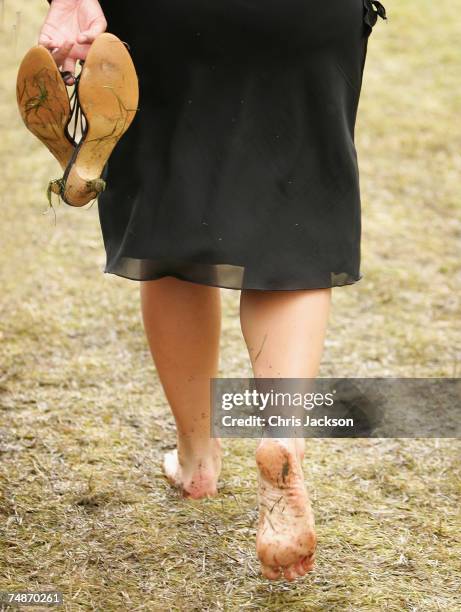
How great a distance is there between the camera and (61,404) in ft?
8.36

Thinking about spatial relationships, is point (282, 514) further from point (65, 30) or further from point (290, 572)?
point (65, 30)

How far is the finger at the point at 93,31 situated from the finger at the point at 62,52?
3cm

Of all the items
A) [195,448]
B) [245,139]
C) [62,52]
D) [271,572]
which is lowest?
[271,572]

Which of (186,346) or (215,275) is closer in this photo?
(215,275)

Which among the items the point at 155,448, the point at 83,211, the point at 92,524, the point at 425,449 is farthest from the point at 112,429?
the point at 83,211

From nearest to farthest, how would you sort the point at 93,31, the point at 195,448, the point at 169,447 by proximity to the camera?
1. the point at 93,31
2. the point at 195,448
3. the point at 169,447

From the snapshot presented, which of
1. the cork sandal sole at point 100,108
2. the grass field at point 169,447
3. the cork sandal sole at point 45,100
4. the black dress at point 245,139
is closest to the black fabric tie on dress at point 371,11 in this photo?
the black dress at point 245,139

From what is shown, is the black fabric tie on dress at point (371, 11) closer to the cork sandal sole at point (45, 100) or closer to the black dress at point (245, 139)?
the black dress at point (245, 139)

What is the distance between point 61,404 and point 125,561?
76cm

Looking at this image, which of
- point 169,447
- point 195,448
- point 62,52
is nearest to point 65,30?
point 62,52

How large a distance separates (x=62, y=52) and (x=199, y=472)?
2.95ft

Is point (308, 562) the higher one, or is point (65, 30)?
point (65, 30)

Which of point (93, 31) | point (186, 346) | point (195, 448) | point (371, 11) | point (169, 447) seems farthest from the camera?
point (169, 447)

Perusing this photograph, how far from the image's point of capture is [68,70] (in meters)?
1.65
